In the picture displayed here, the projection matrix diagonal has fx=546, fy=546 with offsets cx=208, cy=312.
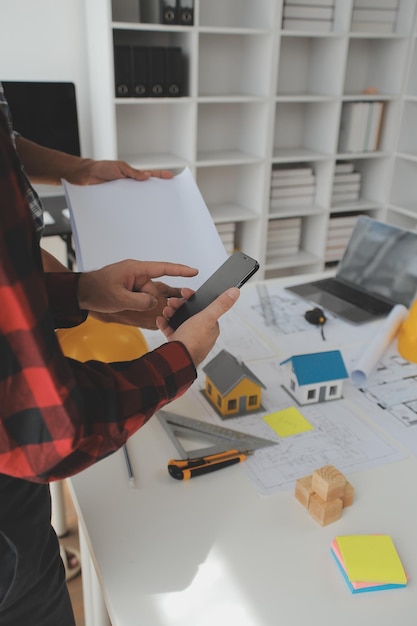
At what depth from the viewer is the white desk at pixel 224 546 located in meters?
0.71

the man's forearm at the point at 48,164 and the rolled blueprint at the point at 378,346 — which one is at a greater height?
the man's forearm at the point at 48,164

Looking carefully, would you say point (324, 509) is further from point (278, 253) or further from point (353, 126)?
point (353, 126)

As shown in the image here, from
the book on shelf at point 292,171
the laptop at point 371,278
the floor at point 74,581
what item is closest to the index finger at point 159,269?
the laptop at point 371,278

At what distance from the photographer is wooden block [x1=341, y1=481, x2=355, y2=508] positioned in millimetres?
868

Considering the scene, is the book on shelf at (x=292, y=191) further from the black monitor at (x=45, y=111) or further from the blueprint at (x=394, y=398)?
the blueprint at (x=394, y=398)

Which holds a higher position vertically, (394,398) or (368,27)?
(368,27)

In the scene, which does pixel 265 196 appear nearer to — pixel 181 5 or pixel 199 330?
pixel 181 5

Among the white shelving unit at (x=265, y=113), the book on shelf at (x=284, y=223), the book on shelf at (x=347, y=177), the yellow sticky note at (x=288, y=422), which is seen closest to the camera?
the yellow sticky note at (x=288, y=422)

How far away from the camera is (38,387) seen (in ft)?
1.69

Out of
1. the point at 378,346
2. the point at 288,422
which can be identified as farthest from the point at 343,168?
the point at 288,422

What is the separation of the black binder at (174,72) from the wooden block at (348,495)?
2.32 metres

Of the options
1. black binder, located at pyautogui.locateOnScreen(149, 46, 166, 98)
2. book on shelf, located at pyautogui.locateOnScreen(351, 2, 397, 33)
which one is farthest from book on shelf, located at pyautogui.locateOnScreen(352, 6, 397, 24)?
black binder, located at pyautogui.locateOnScreen(149, 46, 166, 98)

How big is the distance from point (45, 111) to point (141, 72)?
494 millimetres

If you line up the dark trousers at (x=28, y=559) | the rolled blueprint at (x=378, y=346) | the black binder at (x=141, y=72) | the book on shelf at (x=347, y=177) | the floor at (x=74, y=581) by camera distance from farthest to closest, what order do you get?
the book on shelf at (x=347, y=177) → the black binder at (x=141, y=72) → the floor at (x=74, y=581) → the rolled blueprint at (x=378, y=346) → the dark trousers at (x=28, y=559)
